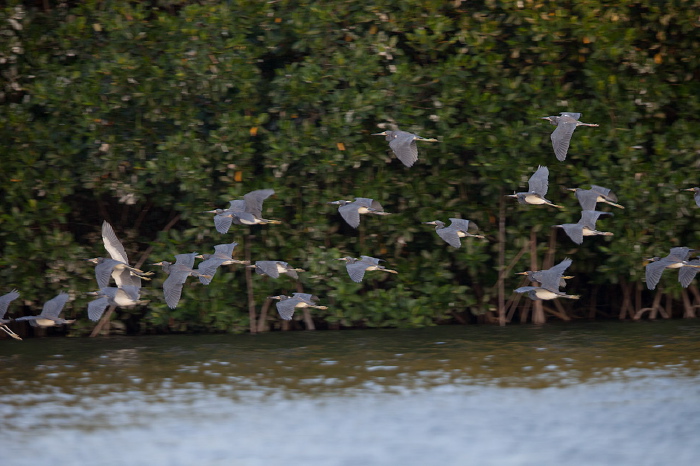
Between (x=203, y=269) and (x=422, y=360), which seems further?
(x=203, y=269)

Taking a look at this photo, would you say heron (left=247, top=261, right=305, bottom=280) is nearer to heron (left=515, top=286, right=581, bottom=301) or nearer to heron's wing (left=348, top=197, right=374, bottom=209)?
heron's wing (left=348, top=197, right=374, bottom=209)

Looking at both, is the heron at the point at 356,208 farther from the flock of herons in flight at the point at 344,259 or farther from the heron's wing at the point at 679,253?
the heron's wing at the point at 679,253

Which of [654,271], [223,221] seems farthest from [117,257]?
[654,271]

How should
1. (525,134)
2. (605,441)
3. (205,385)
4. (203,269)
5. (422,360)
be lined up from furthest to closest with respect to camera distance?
(525,134) → (203,269) → (422,360) → (205,385) → (605,441)

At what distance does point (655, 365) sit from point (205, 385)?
439 centimetres

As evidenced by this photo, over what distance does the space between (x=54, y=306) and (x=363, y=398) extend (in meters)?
4.37

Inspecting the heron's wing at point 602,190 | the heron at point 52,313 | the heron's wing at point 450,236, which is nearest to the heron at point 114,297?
the heron at point 52,313

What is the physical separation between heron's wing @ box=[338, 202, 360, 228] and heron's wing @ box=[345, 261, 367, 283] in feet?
1.70

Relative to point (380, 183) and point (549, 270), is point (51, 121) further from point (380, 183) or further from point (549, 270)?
point (549, 270)

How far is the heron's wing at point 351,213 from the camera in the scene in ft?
33.4

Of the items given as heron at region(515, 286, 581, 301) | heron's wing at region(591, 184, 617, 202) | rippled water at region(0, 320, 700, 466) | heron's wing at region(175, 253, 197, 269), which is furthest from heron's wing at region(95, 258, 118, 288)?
heron's wing at region(591, 184, 617, 202)

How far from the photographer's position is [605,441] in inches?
269

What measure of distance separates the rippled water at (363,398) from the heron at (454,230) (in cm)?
118

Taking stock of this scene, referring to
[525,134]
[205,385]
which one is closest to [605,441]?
[205,385]
